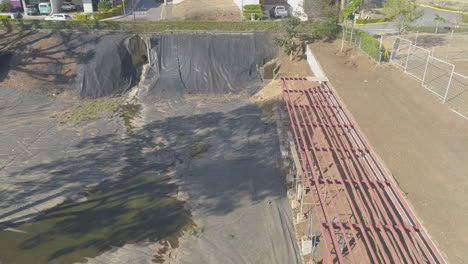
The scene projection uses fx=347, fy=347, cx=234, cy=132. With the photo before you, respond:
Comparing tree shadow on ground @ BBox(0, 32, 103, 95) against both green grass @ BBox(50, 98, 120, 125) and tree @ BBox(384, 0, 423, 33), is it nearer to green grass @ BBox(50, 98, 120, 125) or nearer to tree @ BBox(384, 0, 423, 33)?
green grass @ BBox(50, 98, 120, 125)

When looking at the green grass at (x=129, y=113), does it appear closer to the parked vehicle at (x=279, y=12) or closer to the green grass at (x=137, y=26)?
the green grass at (x=137, y=26)

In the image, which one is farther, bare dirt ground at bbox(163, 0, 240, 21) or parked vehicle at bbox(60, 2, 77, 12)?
parked vehicle at bbox(60, 2, 77, 12)

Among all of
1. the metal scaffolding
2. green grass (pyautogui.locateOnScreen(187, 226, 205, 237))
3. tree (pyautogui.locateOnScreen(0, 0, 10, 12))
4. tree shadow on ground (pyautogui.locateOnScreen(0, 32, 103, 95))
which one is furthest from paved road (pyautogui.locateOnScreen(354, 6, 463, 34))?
tree (pyautogui.locateOnScreen(0, 0, 10, 12))

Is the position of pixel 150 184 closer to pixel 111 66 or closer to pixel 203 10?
pixel 111 66

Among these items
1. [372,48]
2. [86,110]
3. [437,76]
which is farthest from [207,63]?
[437,76]

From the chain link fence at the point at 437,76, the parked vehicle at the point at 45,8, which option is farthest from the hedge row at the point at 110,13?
the chain link fence at the point at 437,76

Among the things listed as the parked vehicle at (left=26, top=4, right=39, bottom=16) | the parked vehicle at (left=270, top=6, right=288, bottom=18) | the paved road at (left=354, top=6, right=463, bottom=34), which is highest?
the parked vehicle at (left=26, top=4, right=39, bottom=16)

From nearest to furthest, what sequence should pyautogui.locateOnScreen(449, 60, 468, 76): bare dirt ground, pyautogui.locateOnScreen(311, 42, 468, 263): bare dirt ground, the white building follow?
pyautogui.locateOnScreen(311, 42, 468, 263): bare dirt ground
pyautogui.locateOnScreen(449, 60, 468, 76): bare dirt ground
the white building
